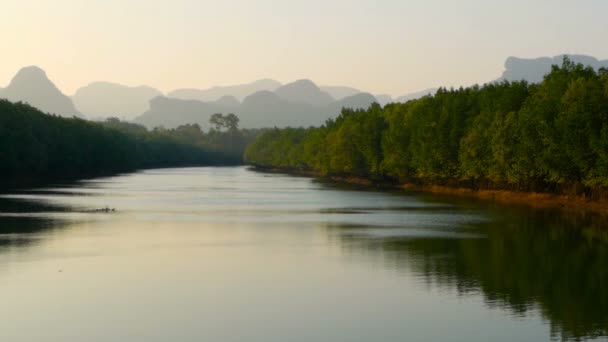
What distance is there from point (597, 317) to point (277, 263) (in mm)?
16210

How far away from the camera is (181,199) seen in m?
87.4

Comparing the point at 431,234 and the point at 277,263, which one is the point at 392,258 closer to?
the point at 277,263

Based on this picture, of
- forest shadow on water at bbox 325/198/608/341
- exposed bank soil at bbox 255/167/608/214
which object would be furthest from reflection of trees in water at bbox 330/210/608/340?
exposed bank soil at bbox 255/167/608/214

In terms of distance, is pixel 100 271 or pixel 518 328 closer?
pixel 518 328

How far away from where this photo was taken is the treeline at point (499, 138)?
70375 mm

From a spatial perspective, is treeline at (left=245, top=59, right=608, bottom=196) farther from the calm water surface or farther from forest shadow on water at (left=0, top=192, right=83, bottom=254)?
forest shadow on water at (left=0, top=192, right=83, bottom=254)

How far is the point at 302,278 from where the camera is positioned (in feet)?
112

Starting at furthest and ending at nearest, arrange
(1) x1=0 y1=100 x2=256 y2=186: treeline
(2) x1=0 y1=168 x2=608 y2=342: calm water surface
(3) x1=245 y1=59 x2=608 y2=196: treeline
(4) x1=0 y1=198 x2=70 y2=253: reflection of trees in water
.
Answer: (1) x1=0 y1=100 x2=256 y2=186: treeline
(3) x1=245 y1=59 x2=608 y2=196: treeline
(4) x1=0 y1=198 x2=70 y2=253: reflection of trees in water
(2) x1=0 y1=168 x2=608 y2=342: calm water surface

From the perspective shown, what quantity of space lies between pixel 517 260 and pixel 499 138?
4952cm

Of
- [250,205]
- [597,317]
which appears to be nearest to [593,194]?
[250,205]

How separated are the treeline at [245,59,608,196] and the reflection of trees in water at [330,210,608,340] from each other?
53.9 feet

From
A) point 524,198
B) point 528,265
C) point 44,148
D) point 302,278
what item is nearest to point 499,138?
point 524,198

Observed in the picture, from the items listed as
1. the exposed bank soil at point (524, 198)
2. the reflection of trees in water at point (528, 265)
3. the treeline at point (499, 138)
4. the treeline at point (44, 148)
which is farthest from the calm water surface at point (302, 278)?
the treeline at point (44, 148)

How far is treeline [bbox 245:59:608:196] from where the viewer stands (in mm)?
70375
